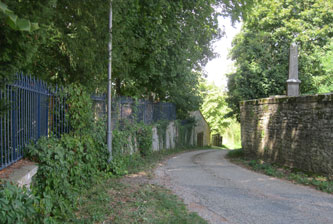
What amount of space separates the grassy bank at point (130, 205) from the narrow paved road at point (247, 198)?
Result: 1.34 feet

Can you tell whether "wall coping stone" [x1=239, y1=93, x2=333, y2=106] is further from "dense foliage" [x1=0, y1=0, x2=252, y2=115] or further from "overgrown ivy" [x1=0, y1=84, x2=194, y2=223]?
"overgrown ivy" [x1=0, y1=84, x2=194, y2=223]

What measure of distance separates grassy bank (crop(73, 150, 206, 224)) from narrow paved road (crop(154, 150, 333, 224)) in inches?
16.0

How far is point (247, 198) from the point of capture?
6.31m

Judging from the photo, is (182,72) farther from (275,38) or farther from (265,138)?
(275,38)

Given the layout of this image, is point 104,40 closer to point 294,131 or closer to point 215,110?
point 294,131

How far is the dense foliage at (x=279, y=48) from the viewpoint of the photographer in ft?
60.1

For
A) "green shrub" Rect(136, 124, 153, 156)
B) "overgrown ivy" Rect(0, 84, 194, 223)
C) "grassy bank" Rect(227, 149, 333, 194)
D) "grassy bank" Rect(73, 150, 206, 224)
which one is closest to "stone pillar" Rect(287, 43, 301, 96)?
"grassy bank" Rect(227, 149, 333, 194)

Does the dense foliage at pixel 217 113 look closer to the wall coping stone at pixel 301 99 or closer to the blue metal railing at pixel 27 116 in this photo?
the wall coping stone at pixel 301 99

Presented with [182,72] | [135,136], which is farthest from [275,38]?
[135,136]

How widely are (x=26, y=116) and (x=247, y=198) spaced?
468 cm

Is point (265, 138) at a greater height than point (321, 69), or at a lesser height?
lesser

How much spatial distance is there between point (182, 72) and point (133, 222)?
1065 cm

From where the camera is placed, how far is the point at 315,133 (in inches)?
360

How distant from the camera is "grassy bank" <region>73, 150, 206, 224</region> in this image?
4.75 metres
